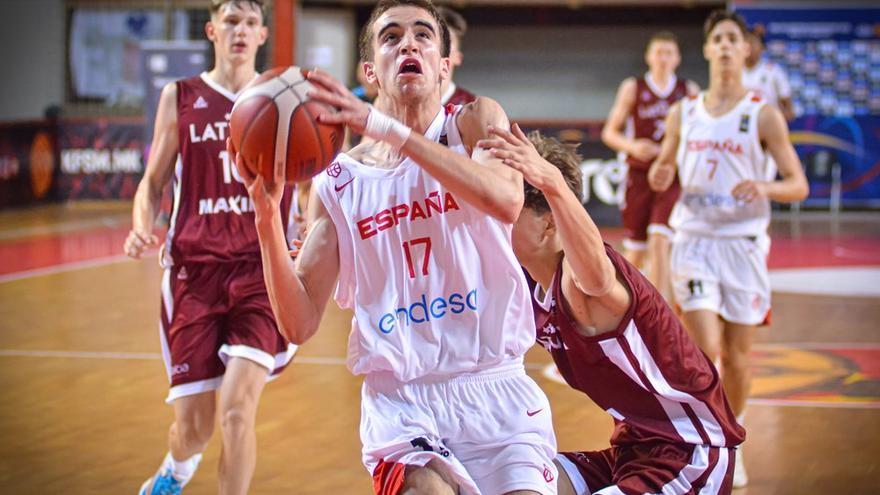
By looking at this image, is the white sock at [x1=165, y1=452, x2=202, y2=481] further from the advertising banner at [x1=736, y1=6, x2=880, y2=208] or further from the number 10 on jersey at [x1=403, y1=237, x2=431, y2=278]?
the advertising banner at [x1=736, y1=6, x2=880, y2=208]

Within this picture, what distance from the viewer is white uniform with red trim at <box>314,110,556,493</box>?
118 inches

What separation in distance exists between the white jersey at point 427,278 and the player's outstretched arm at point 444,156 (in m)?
0.19

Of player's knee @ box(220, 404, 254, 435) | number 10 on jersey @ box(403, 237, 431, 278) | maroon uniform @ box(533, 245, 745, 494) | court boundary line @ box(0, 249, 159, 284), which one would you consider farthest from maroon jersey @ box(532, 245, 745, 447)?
court boundary line @ box(0, 249, 159, 284)

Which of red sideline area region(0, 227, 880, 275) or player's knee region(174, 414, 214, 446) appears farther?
red sideline area region(0, 227, 880, 275)

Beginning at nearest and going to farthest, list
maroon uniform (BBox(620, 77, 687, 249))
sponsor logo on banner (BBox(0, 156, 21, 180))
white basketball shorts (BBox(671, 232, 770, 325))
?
white basketball shorts (BBox(671, 232, 770, 325)), maroon uniform (BBox(620, 77, 687, 249)), sponsor logo on banner (BBox(0, 156, 21, 180))

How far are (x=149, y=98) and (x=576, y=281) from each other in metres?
13.4

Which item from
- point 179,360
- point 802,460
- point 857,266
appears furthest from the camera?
point 857,266

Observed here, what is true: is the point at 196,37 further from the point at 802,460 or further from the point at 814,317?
the point at 802,460

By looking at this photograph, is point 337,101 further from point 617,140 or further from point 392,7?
point 617,140

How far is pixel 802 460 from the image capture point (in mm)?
5574

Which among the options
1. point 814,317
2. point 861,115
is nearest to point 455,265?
point 814,317

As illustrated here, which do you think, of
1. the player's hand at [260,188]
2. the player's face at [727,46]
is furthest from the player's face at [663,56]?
the player's hand at [260,188]

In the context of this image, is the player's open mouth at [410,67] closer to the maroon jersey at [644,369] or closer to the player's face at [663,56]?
the maroon jersey at [644,369]

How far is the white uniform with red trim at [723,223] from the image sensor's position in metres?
5.64
